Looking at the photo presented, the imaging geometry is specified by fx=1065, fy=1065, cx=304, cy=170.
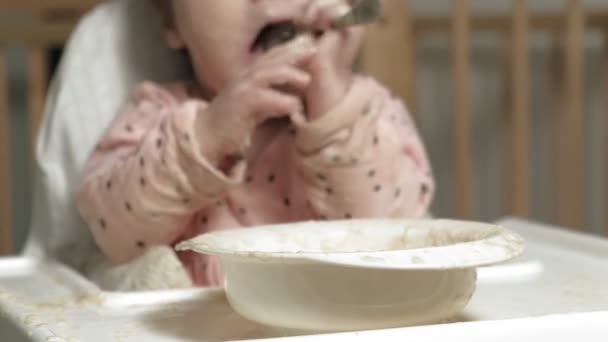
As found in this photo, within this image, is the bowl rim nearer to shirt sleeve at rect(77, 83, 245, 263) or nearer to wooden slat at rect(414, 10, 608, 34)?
shirt sleeve at rect(77, 83, 245, 263)

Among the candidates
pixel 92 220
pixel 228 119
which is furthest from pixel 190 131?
pixel 92 220

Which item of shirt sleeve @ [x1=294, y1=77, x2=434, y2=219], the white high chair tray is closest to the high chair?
the white high chair tray

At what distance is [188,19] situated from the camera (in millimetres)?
912

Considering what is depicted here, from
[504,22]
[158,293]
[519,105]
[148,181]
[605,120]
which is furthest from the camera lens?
[605,120]

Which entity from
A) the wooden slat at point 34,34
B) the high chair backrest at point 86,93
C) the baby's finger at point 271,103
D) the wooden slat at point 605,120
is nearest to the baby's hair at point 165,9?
the high chair backrest at point 86,93

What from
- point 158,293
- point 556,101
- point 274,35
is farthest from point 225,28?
point 556,101

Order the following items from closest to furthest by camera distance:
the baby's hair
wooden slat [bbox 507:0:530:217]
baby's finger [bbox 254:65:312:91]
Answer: baby's finger [bbox 254:65:312:91] < the baby's hair < wooden slat [bbox 507:0:530:217]

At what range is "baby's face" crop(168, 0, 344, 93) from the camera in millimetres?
860

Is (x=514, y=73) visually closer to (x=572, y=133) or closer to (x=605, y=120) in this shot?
(x=572, y=133)

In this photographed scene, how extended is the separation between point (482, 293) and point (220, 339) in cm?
20

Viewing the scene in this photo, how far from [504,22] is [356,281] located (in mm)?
934

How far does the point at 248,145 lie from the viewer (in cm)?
85

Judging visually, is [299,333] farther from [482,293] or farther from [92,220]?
[92,220]

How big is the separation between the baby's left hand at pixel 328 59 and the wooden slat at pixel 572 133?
20.2 inches
